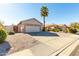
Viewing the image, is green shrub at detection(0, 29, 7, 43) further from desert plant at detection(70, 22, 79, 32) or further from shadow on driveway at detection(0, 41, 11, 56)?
desert plant at detection(70, 22, 79, 32)

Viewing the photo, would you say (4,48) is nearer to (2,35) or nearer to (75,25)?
(2,35)

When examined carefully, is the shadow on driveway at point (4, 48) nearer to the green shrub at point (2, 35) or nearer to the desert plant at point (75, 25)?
the green shrub at point (2, 35)

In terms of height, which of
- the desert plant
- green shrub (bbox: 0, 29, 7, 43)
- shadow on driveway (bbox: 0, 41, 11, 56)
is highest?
the desert plant

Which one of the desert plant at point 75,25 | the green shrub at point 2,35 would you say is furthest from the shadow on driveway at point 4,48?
the desert plant at point 75,25

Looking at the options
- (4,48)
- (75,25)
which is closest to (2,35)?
(4,48)

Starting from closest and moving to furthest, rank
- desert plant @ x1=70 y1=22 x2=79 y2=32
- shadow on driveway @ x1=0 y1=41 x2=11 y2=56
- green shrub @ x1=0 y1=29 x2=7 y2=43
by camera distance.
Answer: shadow on driveway @ x1=0 y1=41 x2=11 y2=56
green shrub @ x1=0 y1=29 x2=7 y2=43
desert plant @ x1=70 y1=22 x2=79 y2=32

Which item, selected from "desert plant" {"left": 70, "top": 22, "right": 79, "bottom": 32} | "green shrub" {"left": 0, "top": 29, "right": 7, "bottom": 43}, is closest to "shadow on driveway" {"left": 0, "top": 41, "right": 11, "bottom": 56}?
"green shrub" {"left": 0, "top": 29, "right": 7, "bottom": 43}

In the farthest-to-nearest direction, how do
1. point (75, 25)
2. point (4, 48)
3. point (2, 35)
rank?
point (75, 25), point (2, 35), point (4, 48)

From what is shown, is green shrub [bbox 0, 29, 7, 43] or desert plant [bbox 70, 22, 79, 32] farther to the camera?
desert plant [bbox 70, 22, 79, 32]

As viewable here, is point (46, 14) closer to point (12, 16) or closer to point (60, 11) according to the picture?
point (60, 11)

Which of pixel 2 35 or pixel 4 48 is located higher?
pixel 2 35

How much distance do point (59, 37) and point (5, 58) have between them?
8099 mm

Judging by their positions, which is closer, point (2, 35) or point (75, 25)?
point (2, 35)

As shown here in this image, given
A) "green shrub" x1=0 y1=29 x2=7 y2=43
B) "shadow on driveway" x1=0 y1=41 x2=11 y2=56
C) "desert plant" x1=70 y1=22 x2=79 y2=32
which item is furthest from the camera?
"desert plant" x1=70 y1=22 x2=79 y2=32
